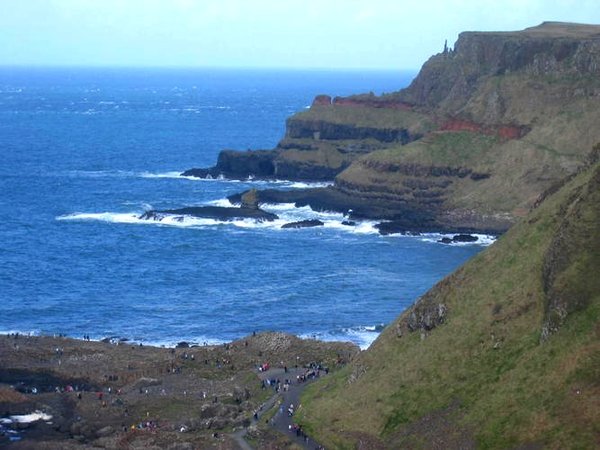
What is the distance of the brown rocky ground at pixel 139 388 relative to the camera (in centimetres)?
7306

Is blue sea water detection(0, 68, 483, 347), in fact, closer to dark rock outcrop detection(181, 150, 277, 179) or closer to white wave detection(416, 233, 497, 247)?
white wave detection(416, 233, 497, 247)

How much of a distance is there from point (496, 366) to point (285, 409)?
14922 mm

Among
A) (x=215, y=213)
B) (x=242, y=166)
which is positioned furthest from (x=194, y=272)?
(x=242, y=166)

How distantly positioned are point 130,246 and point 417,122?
72171 millimetres

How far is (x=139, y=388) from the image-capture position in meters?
84.7

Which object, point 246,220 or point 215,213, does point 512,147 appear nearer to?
point 246,220

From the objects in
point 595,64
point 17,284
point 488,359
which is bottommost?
point 17,284

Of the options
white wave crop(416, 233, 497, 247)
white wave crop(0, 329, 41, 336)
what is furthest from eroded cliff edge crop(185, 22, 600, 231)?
white wave crop(0, 329, 41, 336)

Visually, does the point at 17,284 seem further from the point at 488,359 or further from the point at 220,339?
the point at 488,359

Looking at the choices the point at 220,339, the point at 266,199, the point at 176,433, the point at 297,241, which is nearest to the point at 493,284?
the point at 176,433

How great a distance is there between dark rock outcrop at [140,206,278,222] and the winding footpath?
6922cm

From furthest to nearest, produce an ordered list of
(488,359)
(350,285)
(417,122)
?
(417,122) → (350,285) → (488,359)

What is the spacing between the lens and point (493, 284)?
2884 inches

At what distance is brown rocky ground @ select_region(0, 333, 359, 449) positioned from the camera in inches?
2876
